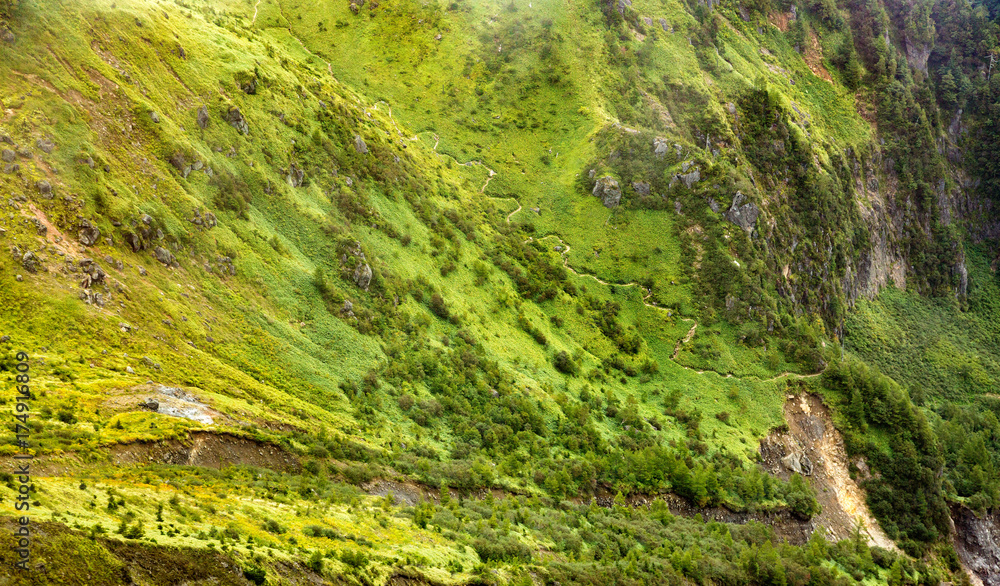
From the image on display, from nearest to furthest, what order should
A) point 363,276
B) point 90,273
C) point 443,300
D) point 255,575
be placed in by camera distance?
point 255,575
point 90,273
point 363,276
point 443,300

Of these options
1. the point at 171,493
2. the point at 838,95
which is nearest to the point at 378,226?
the point at 171,493

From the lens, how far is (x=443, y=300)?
88562 millimetres

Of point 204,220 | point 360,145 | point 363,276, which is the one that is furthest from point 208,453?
point 360,145

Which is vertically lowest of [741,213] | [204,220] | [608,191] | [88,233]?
[204,220]

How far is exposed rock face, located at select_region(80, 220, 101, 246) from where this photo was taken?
49062mm

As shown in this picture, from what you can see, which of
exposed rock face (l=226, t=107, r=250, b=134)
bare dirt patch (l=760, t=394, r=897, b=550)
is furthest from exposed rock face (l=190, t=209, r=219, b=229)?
bare dirt patch (l=760, t=394, r=897, b=550)

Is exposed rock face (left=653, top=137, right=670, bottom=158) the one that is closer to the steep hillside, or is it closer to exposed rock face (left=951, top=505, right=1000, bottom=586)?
the steep hillside

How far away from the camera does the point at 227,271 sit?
202ft

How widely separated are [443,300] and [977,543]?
107269 millimetres

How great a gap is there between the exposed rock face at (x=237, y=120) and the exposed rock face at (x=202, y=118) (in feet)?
10.1

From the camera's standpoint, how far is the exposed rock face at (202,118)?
72.2 m

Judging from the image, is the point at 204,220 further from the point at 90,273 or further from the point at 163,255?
the point at 90,273

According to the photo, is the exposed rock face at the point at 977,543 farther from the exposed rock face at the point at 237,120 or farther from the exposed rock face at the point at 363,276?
the exposed rock face at the point at 237,120

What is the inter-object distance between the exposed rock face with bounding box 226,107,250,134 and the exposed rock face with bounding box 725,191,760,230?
3440 inches
